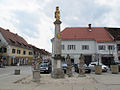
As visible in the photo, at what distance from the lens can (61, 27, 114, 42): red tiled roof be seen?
37169mm

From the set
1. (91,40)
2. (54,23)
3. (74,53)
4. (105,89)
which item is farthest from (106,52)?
(105,89)

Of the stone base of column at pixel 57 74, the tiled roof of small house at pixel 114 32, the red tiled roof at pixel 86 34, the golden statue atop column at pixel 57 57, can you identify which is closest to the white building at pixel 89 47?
the red tiled roof at pixel 86 34

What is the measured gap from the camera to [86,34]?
38.9 meters

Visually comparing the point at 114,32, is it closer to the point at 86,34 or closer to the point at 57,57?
the point at 86,34

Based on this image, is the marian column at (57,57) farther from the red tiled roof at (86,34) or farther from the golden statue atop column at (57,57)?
the red tiled roof at (86,34)

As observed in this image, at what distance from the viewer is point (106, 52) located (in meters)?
36.4

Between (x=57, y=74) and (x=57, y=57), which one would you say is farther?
(x=57, y=57)

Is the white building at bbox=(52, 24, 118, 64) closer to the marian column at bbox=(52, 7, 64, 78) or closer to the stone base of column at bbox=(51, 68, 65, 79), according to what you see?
the marian column at bbox=(52, 7, 64, 78)

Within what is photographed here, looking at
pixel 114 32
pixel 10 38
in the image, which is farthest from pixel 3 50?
pixel 114 32

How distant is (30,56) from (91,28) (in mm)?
24757

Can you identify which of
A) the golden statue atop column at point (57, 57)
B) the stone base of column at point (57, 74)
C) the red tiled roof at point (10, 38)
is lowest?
the stone base of column at point (57, 74)

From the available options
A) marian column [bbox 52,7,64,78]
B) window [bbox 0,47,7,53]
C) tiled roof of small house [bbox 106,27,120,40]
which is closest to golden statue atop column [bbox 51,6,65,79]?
marian column [bbox 52,7,64,78]

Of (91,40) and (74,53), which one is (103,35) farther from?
(74,53)

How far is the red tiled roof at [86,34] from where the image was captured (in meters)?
37.2
